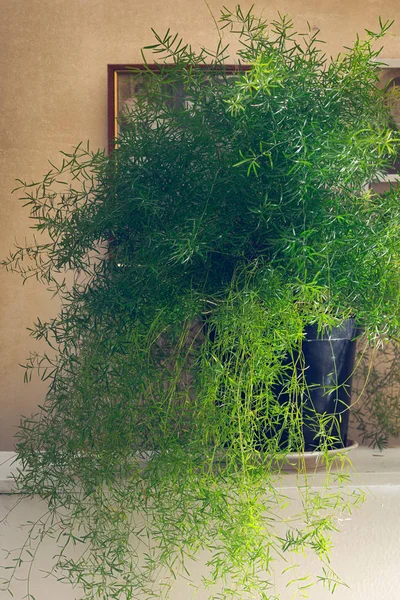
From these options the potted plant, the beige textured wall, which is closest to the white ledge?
the potted plant

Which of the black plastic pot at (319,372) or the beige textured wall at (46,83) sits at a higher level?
the beige textured wall at (46,83)

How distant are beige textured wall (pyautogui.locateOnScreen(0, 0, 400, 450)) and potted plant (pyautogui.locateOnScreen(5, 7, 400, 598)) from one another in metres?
1.42

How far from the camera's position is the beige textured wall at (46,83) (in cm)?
194

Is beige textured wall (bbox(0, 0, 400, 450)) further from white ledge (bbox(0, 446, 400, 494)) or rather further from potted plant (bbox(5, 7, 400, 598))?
potted plant (bbox(5, 7, 400, 598))

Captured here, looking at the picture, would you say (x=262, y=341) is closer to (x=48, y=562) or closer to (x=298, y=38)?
(x=48, y=562)

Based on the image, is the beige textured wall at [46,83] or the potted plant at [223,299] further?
the beige textured wall at [46,83]

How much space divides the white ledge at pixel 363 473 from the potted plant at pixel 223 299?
0.02 metres

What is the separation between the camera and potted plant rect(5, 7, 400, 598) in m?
0.49

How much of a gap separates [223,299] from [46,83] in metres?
1.63

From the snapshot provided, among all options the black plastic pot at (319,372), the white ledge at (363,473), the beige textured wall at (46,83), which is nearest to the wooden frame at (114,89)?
the beige textured wall at (46,83)

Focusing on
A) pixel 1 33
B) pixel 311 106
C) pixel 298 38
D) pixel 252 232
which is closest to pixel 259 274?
pixel 252 232

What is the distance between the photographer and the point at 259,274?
521mm

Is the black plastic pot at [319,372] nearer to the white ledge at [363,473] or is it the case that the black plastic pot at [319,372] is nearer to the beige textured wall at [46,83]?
the white ledge at [363,473]

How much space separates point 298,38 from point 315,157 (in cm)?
146
